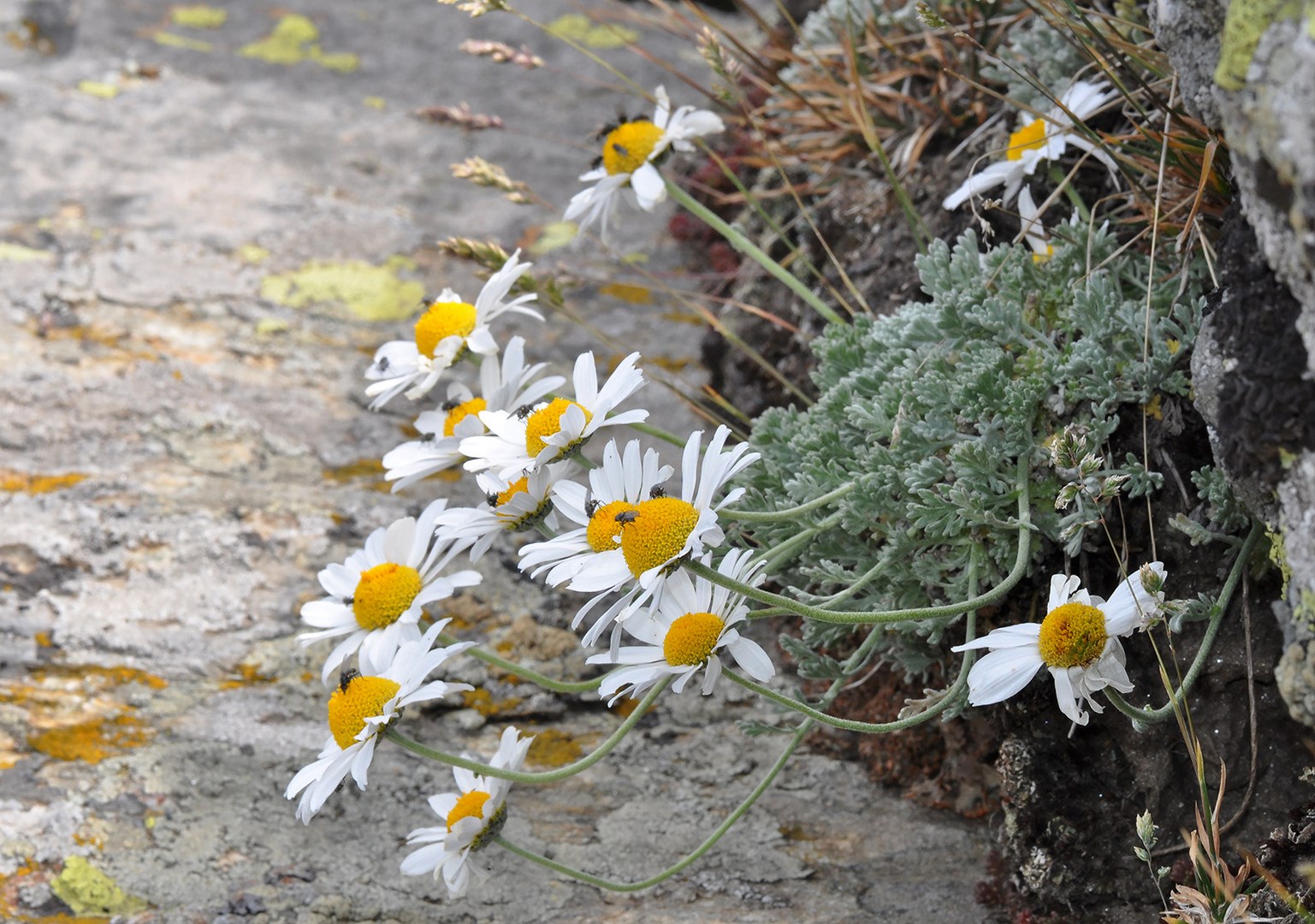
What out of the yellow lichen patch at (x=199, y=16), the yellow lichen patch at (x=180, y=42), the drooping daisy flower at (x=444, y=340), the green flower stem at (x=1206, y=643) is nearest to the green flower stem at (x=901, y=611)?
the green flower stem at (x=1206, y=643)

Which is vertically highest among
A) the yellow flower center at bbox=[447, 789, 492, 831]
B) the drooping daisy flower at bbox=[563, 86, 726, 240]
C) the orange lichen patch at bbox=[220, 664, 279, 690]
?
the drooping daisy flower at bbox=[563, 86, 726, 240]

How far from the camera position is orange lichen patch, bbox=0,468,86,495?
2980 mm

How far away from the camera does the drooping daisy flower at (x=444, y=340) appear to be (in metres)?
2.44

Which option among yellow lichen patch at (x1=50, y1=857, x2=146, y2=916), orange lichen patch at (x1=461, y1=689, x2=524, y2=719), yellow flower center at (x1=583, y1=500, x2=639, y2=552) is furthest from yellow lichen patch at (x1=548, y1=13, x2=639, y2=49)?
yellow lichen patch at (x1=50, y1=857, x2=146, y2=916)

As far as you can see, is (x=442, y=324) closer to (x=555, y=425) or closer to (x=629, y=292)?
(x=555, y=425)

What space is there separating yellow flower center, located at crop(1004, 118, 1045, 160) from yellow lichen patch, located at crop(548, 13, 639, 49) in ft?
8.65

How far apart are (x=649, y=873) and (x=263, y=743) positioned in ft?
2.87

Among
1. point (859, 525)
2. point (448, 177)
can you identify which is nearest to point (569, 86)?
point (448, 177)

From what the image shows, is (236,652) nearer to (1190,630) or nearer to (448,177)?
(1190,630)

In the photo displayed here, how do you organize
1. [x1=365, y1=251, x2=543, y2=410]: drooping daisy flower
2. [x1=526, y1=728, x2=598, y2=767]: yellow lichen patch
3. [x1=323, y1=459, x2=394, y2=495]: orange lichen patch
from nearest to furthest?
1. [x1=365, y1=251, x2=543, y2=410]: drooping daisy flower
2. [x1=526, y1=728, x2=598, y2=767]: yellow lichen patch
3. [x1=323, y1=459, x2=394, y2=495]: orange lichen patch

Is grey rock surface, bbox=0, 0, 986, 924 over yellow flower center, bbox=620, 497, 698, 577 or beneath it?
beneath

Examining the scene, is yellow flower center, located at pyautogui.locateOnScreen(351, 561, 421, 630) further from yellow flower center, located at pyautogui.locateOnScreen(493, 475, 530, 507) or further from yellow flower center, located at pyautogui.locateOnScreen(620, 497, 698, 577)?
yellow flower center, located at pyautogui.locateOnScreen(620, 497, 698, 577)

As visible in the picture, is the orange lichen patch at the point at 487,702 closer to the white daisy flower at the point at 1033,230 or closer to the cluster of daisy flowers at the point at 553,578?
the cluster of daisy flowers at the point at 553,578

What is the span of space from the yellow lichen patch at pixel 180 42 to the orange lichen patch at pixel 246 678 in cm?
346
